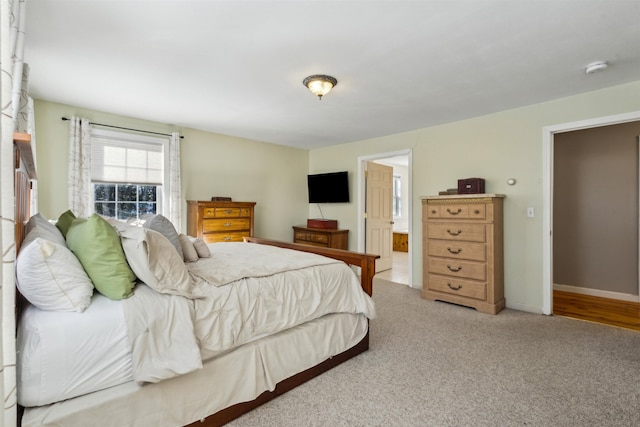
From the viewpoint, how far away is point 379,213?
18.9 ft

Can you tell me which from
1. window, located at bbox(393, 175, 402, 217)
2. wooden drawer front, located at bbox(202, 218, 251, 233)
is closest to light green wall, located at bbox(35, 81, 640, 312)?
wooden drawer front, located at bbox(202, 218, 251, 233)

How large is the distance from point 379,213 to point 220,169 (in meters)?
2.90

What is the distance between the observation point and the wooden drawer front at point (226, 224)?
14.1ft

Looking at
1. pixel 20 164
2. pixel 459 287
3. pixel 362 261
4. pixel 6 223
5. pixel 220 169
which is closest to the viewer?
pixel 6 223

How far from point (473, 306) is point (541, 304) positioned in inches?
28.4

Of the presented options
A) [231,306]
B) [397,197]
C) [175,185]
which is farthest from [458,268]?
[397,197]

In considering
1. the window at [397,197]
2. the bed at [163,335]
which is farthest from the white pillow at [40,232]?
the window at [397,197]

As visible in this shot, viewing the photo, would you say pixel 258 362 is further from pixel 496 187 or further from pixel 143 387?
pixel 496 187

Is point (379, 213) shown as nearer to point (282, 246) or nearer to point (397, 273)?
point (397, 273)

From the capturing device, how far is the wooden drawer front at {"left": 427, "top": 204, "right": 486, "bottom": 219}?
11.5 ft

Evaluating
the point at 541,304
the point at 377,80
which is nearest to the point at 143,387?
the point at 377,80

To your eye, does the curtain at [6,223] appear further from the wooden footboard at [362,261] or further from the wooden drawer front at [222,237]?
the wooden drawer front at [222,237]

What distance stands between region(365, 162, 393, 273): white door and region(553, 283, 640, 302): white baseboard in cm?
260

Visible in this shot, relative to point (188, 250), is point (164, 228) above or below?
above
